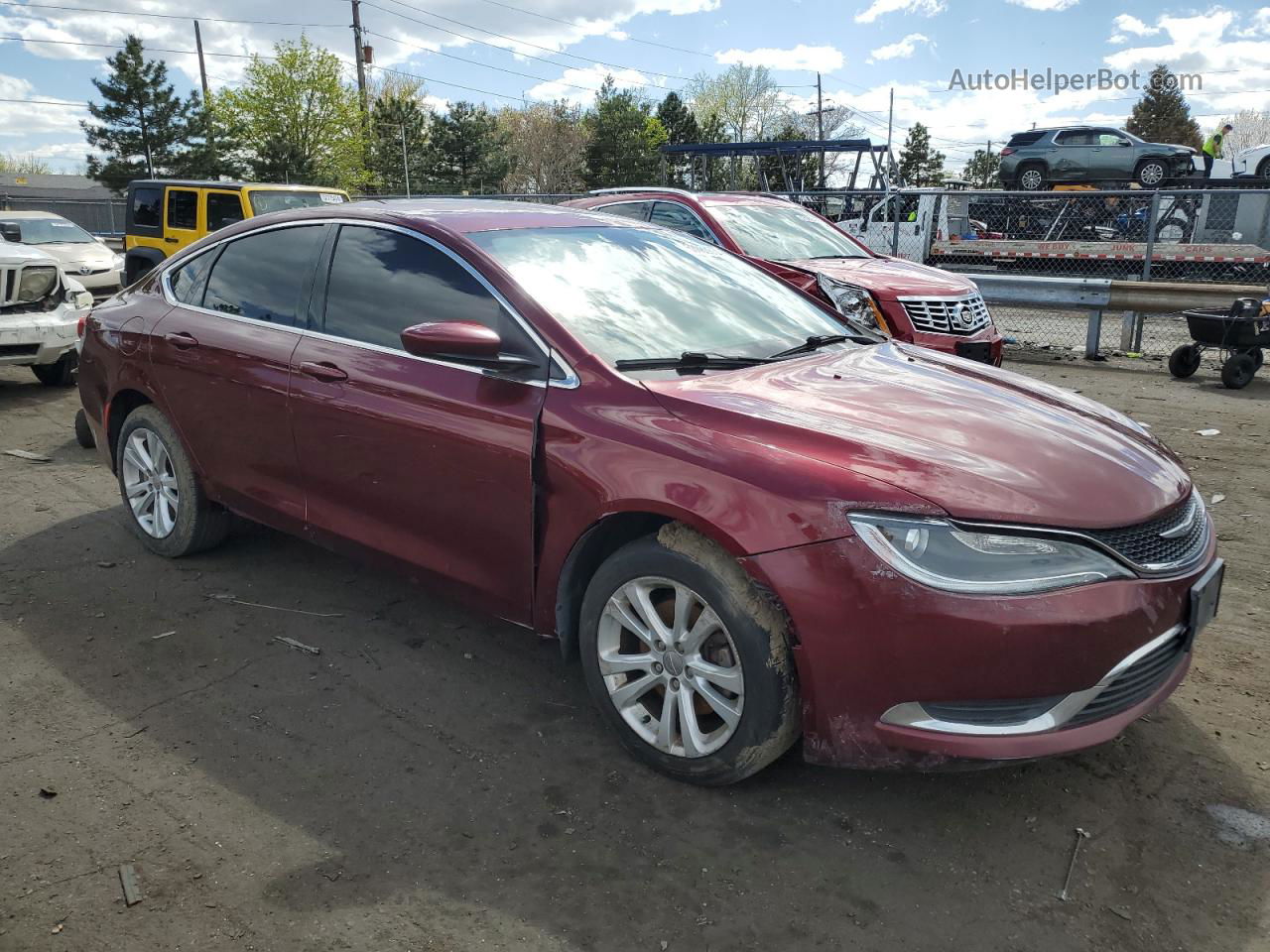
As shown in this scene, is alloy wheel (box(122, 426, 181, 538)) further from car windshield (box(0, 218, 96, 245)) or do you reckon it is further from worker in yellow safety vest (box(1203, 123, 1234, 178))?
worker in yellow safety vest (box(1203, 123, 1234, 178))

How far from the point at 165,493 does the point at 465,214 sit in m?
2.15

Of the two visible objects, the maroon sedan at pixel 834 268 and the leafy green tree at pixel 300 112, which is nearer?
the maroon sedan at pixel 834 268

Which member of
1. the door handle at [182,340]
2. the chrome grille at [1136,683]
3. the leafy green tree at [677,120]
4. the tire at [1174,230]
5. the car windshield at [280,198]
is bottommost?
the chrome grille at [1136,683]

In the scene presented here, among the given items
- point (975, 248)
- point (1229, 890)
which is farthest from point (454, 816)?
point (975, 248)

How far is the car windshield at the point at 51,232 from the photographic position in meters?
15.9

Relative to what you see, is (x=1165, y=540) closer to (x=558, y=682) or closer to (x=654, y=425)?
(x=654, y=425)

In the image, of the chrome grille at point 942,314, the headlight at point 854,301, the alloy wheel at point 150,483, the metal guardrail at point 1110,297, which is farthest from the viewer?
the metal guardrail at point 1110,297

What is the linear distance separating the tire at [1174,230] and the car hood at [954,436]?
1797cm

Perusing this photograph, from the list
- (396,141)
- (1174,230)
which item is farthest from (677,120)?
(1174,230)

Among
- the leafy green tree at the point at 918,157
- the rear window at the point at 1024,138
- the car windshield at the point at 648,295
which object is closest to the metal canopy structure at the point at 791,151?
the rear window at the point at 1024,138

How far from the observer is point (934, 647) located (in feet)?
8.25

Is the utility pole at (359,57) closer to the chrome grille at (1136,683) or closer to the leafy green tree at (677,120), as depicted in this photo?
the leafy green tree at (677,120)

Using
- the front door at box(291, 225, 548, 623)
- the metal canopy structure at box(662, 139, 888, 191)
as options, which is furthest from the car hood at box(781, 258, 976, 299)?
the metal canopy structure at box(662, 139, 888, 191)

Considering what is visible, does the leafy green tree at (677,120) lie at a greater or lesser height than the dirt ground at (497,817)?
greater
